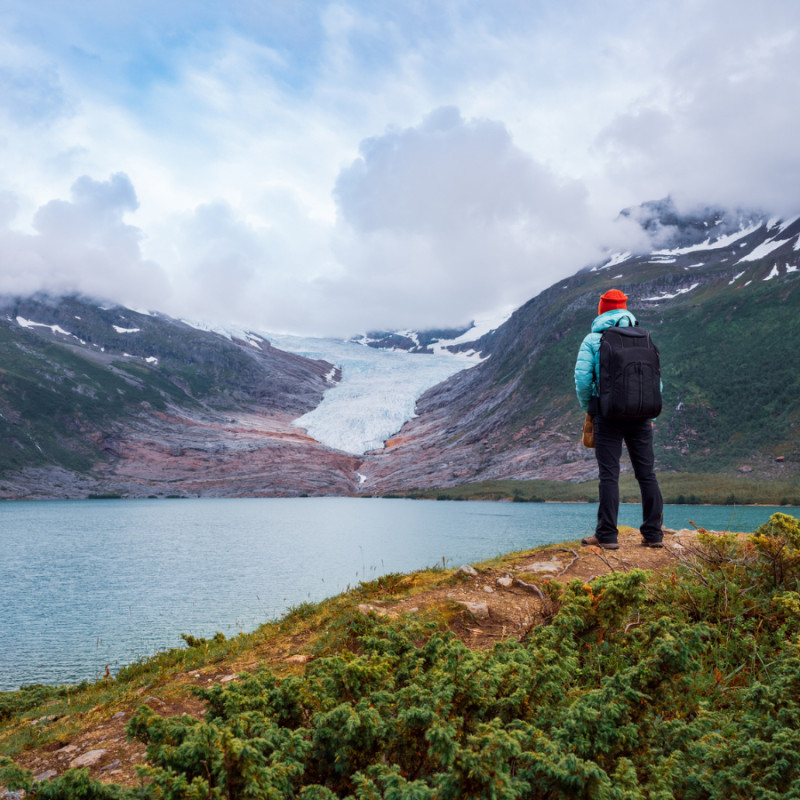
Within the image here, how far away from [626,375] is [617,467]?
1.54 meters

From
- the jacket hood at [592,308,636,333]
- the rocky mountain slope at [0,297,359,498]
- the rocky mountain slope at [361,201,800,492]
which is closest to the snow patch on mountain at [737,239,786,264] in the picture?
the rocky mountain slope at [361,201,800,492]

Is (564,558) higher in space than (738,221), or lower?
lower

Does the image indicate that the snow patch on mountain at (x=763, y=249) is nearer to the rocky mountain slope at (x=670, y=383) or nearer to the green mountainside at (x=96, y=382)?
the rocky mountain slope at (x=670, y=383)

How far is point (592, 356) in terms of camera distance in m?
8.51

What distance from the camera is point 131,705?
6.27 metres

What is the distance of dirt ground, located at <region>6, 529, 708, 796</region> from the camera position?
511cm

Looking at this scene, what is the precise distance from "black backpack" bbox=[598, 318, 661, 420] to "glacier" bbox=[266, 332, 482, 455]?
429 feet

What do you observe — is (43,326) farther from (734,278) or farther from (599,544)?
(599,544)

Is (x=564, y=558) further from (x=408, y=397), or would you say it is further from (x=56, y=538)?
(x=408, y=397)

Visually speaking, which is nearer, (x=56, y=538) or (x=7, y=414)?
(x=56, y=538)

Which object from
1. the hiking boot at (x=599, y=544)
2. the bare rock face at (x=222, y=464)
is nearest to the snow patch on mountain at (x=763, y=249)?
the bare rock face at (x=222, y=464)

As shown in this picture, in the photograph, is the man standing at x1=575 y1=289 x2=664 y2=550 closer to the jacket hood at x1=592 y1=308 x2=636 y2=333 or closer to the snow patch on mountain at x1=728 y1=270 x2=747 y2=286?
the jacket hood at x1=592 y1=308 x2=636 y2=333

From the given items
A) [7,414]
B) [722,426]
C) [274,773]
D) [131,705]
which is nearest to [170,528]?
[131,705]

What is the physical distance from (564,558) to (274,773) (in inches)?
251
